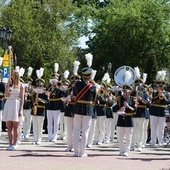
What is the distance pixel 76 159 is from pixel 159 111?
213 inches

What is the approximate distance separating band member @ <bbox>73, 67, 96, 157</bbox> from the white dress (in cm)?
162

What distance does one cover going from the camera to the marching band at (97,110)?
14055mm

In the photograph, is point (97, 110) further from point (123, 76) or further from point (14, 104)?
point (14, 104)

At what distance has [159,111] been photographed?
59.1 ft

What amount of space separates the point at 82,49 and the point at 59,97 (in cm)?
2920

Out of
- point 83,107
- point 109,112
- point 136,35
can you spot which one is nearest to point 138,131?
point 109,112

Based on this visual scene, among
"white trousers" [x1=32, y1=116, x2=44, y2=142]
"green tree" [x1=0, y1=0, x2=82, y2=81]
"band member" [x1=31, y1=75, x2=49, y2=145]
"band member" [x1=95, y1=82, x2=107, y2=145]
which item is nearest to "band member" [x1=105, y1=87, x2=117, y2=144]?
"band member" [x1=95, y1=82, x2=107, y2=145]

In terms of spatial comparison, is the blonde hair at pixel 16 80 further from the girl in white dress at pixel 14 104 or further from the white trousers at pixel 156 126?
the white trousers at pixel 156 126

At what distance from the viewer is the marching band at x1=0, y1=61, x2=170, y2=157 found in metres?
14.1

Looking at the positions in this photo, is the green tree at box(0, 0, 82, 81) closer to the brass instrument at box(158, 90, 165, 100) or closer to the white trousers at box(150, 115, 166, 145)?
the white trousers at box(150, 115, 166, 145)

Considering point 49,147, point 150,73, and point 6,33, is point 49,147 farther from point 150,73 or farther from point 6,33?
point 150,73

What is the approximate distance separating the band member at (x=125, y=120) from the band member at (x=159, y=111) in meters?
2.77

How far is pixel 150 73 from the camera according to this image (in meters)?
35.4

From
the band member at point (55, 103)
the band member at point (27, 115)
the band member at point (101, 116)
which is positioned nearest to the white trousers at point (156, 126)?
the band member at point (101, 116)
